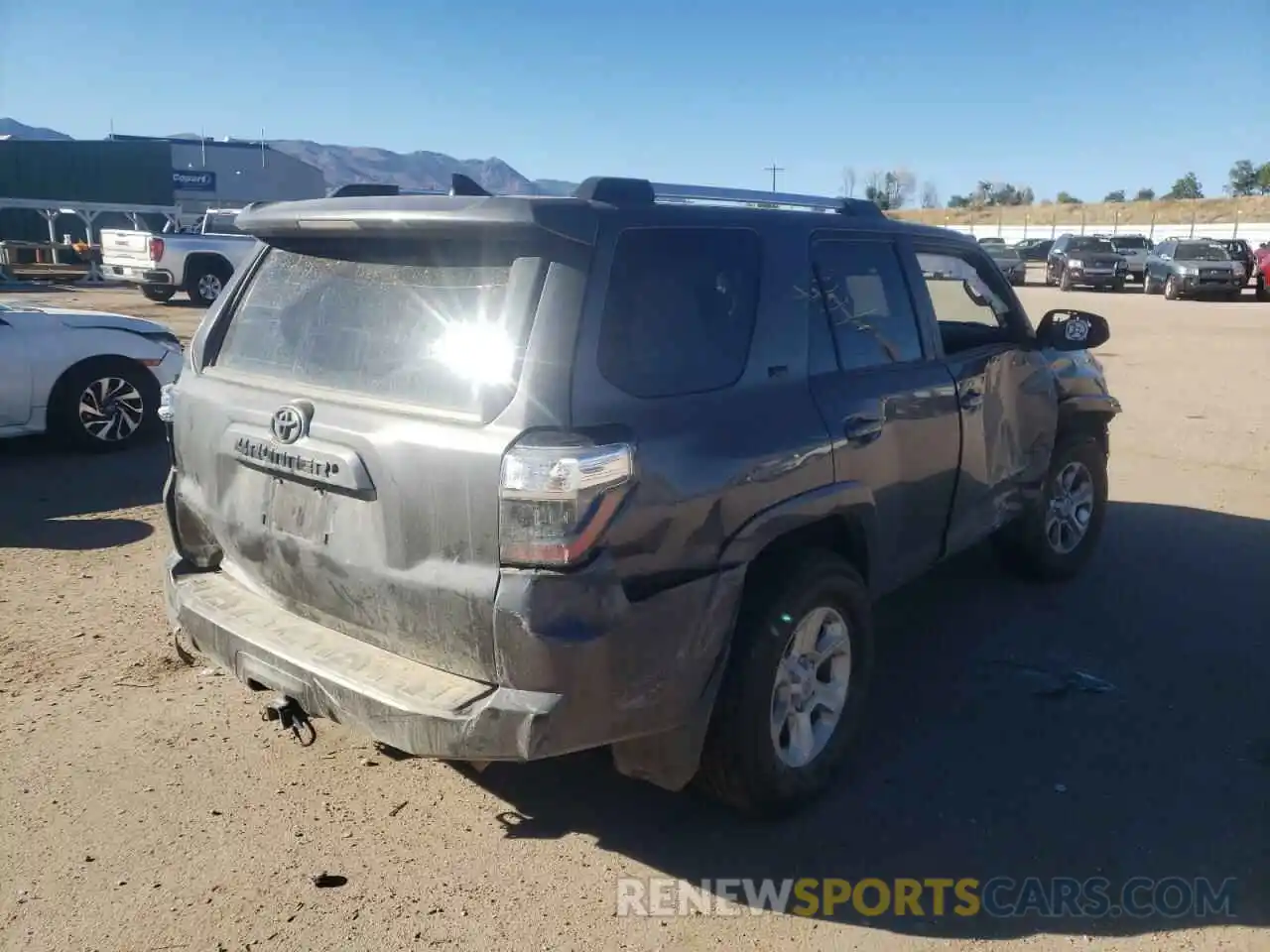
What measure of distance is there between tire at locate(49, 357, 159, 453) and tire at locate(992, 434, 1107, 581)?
6.56 metres

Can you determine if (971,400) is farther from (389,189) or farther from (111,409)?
(111,409)

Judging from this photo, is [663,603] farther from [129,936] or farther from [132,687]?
[132,687]

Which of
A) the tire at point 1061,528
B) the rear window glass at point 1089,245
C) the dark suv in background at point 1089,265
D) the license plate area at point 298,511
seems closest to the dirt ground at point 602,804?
the tire at point 1061,528

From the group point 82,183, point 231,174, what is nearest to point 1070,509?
point 82,183

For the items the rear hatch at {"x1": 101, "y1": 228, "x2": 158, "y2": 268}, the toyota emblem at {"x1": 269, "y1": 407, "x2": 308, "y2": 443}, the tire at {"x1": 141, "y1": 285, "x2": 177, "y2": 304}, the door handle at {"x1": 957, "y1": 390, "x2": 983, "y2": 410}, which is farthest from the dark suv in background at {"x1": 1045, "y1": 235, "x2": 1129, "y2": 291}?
the toyota emblem at {"x1": 269, "y1": 407, "x2": 308, "y2": 443}

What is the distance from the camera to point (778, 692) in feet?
11.0

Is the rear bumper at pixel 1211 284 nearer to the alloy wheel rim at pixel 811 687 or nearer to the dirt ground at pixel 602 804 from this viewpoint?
the dirt ground at pixel 602 804

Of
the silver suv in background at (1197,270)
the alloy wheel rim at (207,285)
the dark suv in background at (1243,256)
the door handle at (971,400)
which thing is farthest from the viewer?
the dark suv in background at (1243,256)

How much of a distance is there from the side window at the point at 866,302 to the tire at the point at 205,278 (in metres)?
19.1

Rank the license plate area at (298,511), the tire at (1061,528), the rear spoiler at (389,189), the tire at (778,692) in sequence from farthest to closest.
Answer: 1. the tire at (1061,528)
2. the rear spoiler at (389,189)
3. the tire at (778,692)
4. the license plate area at (298,511)

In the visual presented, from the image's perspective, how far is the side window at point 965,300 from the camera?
459cm

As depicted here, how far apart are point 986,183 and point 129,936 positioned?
112 metres

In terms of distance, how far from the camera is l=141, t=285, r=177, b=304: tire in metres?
20.8

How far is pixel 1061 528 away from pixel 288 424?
4.22 metres
